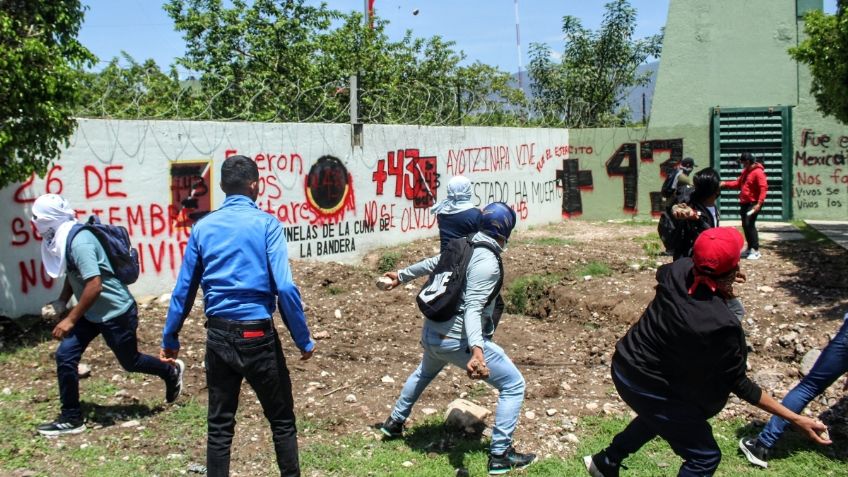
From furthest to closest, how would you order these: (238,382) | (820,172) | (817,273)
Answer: (820,172), (817,273), (238,382)

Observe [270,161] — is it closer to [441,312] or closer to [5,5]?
[5,5]

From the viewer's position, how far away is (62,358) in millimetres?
4727

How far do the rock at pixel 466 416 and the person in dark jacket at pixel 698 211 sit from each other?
194 cm

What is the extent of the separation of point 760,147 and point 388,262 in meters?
8.74

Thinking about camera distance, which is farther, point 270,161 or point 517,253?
point 517,253

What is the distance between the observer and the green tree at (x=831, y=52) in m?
8.15

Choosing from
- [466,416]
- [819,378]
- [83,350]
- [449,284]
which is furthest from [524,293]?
[83,350]

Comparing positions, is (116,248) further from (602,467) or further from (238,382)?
(602,467)

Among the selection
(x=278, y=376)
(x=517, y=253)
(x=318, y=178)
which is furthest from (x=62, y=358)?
(x=517, y=253)

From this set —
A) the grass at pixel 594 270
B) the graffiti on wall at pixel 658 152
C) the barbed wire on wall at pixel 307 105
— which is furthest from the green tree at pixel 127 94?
the graffiti on wall at pixel 658 152

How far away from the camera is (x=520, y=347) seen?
6.97 metres

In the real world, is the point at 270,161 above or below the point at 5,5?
below

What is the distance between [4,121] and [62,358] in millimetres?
2219

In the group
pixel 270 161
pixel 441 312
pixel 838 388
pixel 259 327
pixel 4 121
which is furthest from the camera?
pixel 270 161
